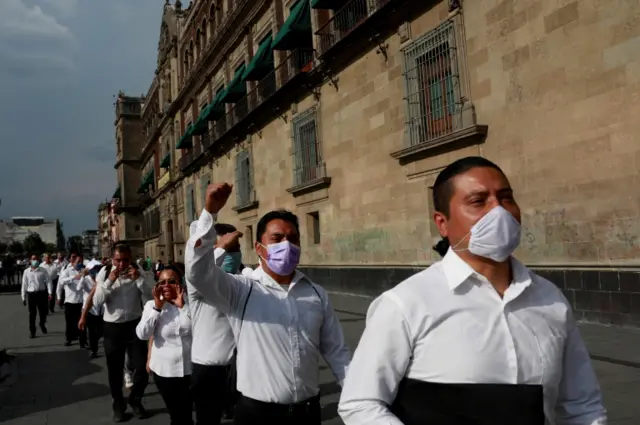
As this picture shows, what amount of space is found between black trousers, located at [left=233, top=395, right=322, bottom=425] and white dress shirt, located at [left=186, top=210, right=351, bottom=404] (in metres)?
0.03

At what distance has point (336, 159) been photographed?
15602mm

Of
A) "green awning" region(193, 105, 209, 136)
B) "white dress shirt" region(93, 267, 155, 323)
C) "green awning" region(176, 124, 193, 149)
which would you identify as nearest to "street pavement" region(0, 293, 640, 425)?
"white dress shirt" region(93, 267, 155, 323)

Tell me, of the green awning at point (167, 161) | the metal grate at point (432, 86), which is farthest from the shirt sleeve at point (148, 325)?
the green awning at point (167, 161)

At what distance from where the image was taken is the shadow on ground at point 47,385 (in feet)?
21.4

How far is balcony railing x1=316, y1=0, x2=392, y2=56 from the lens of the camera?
13953mm

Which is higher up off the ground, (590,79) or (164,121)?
(164,121)

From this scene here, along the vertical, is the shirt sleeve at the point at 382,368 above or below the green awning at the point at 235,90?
below

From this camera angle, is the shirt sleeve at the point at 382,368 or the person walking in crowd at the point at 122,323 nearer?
the shirt sleeve at the point at 382,368

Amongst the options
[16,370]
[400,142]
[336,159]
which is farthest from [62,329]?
[400,142]

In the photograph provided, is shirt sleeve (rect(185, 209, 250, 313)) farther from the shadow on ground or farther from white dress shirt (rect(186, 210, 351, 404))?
the shadow on ground

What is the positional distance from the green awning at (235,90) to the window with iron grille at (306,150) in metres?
5.69

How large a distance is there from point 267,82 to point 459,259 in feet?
66.4

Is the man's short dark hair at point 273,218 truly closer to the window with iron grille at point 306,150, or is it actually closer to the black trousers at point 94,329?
the black trousers at point 94,329

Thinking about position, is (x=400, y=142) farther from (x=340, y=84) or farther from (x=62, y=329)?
(x=62, y=329)
